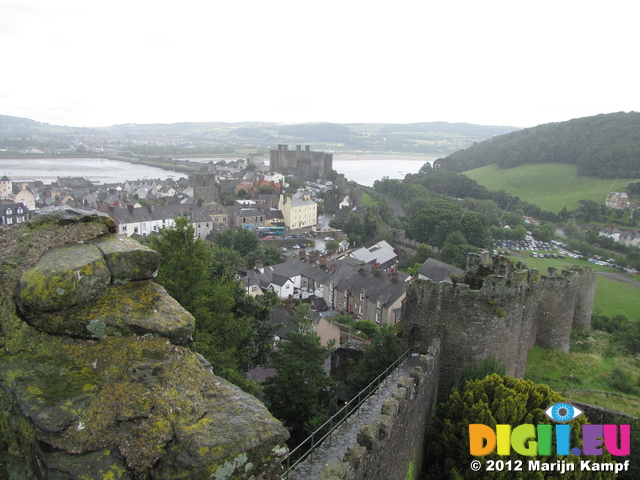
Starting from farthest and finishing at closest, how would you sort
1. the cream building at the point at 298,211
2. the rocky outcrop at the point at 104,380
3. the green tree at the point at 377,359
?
the cream building at the point at 298,211 < the green tree at the point at 377,359 < the rocky outcrop at the point at 104,380

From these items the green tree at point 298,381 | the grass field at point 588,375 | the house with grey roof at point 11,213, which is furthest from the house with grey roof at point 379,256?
the house with grey roof at point 11,213

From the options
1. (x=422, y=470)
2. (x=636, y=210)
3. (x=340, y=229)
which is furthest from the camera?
(x=636, y=210)

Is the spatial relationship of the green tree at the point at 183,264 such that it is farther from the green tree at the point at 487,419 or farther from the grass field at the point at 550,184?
the grass field at the point at 550,184

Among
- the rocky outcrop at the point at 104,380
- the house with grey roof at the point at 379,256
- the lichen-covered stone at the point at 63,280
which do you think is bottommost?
the house with grey roof at the point at 379,256

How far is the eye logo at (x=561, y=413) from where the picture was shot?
31.1 feet

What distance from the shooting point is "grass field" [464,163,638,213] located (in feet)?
291

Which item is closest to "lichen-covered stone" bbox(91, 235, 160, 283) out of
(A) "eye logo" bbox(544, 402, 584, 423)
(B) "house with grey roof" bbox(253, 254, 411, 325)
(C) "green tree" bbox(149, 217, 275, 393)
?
(C) "green tree" bbox(149, 217, 275, 393)

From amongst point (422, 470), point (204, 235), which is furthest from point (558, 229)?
point (422, 470)

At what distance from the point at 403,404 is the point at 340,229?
58.0m

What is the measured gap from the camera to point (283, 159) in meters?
116

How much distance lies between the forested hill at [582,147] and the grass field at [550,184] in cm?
228

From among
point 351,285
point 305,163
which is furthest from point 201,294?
point 305,163

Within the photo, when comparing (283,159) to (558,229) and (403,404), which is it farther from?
(403,404)

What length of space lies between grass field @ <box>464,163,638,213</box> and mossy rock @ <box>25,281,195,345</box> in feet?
305
